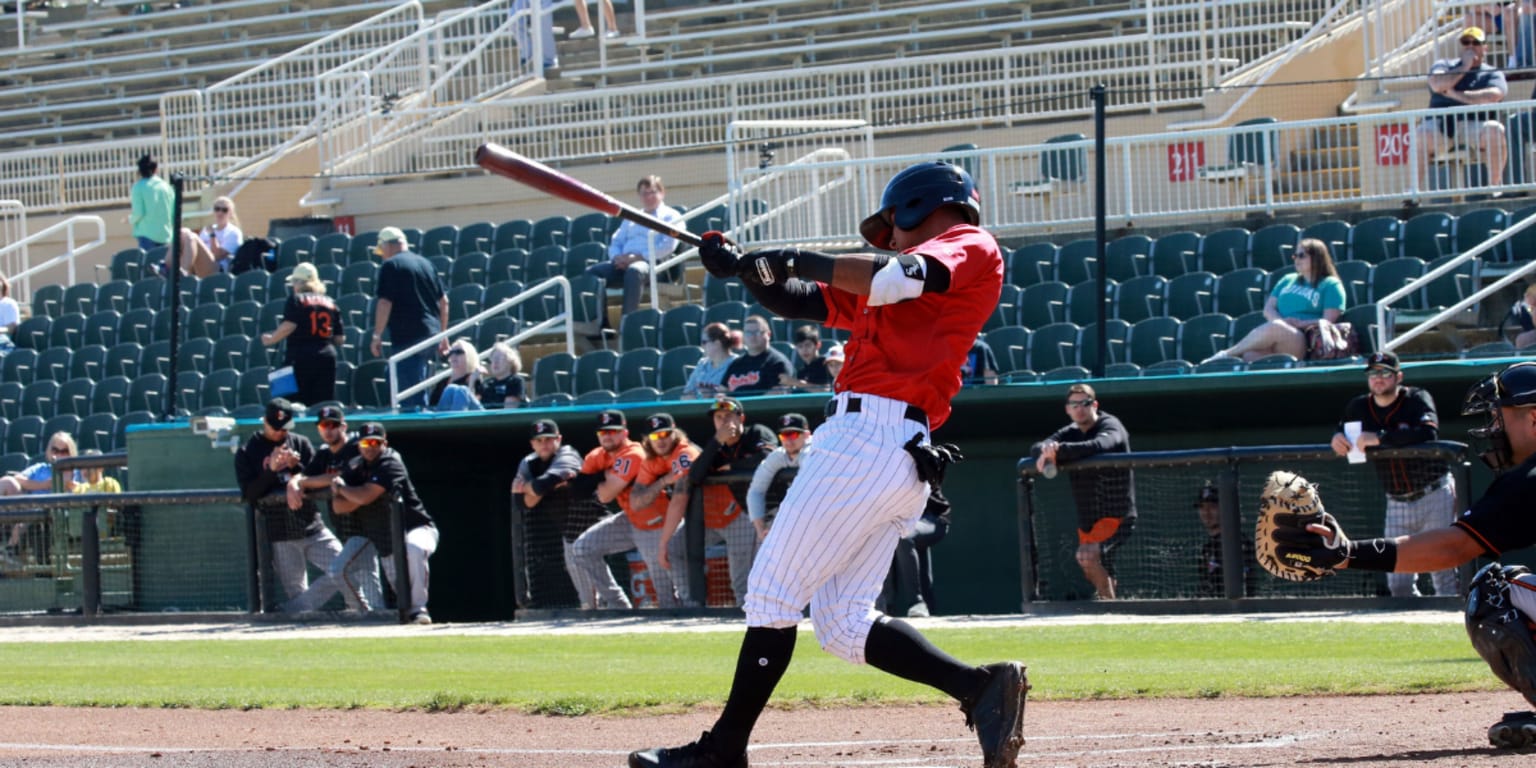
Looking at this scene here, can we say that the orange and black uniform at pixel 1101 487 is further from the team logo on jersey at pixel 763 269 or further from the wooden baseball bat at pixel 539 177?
the team logo on jersey at pixel 763 269

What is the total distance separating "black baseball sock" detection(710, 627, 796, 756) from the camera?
16.5 ft

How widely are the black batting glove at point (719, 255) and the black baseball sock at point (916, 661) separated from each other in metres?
0.98

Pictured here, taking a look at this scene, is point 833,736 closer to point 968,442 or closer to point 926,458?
point 926,458

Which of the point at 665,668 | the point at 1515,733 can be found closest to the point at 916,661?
the point at 1515,733

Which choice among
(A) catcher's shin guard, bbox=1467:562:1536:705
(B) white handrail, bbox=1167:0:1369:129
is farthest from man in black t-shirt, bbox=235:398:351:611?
(A) catcher's shin guard, bbox=1467:562:1536:705

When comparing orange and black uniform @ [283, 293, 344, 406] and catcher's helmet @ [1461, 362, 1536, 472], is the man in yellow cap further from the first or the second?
catcher's helmet @ [1461, 362, 1536, 472]

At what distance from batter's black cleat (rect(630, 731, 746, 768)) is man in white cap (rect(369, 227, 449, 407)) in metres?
10.7

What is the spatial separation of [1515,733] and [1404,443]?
5.85 m

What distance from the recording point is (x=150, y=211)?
20750 millimetres

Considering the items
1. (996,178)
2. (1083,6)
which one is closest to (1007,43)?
(1083,6)

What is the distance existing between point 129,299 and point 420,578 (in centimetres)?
798

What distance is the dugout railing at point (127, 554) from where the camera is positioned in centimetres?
1427

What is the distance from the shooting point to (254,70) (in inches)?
899

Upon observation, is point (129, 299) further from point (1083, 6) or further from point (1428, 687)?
point (1428, 687)
